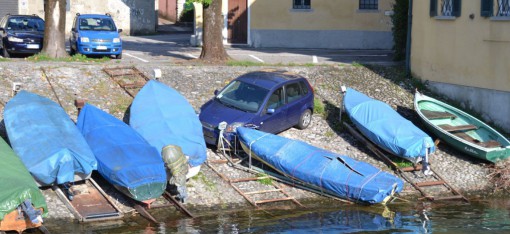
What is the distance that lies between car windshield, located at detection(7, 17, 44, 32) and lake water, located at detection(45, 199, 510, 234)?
14360 millimetres

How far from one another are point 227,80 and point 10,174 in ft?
33.1

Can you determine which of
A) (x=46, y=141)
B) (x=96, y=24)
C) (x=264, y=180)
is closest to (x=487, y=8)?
(x=264, y=180)

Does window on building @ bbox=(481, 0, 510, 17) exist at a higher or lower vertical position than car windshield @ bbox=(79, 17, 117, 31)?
higher

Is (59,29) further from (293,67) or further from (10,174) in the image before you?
(10,174)

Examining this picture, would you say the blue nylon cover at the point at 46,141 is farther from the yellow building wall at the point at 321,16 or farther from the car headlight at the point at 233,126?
the yellow building wall at the point at 321,16

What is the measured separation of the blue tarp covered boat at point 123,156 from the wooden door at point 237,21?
17794 mm

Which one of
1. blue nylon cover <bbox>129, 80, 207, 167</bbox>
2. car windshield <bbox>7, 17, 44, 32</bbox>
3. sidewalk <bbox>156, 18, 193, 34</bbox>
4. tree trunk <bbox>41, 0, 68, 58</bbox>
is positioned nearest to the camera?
blue nylon cover <bbox>129, 80, 207, 167</bbox>

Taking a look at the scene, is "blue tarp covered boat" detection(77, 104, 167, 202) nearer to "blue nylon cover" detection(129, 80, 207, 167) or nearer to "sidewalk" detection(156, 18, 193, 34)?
"blue nylon cover" detection(129, 80, 207, 167)

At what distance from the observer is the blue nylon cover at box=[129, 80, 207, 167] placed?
1806 centimetres

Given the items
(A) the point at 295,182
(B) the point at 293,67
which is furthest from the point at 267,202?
(B) the point at 293,67

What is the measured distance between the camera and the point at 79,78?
74.9 feet

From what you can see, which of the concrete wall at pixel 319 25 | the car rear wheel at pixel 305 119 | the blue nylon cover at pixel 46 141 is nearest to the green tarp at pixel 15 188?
the blue nylon cover at pixel 46 141

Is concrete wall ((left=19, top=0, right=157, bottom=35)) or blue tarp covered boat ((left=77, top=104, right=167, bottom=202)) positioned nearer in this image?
blue tarp covered boat ((left=77, top=104, right=167, bottom=202))

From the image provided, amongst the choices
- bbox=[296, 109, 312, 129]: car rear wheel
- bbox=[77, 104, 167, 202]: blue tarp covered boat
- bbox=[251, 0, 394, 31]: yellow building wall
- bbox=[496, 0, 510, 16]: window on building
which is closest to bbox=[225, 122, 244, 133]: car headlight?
bbox=[77, 104, 167, 202]: blue tarp covered boat
